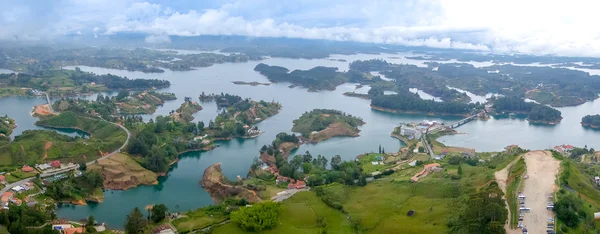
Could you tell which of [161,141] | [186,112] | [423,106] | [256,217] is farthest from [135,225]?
[423,106]

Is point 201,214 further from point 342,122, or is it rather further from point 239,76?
point 239,76

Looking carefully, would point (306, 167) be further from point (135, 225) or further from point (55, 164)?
point (55, 164)

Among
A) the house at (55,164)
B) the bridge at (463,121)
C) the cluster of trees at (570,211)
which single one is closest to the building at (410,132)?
the bridge at (463,121)

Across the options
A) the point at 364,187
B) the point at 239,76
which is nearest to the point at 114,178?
the point at 364,187

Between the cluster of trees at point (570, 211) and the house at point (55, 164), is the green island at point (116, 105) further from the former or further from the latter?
the cluster of trees at point (570, 211)

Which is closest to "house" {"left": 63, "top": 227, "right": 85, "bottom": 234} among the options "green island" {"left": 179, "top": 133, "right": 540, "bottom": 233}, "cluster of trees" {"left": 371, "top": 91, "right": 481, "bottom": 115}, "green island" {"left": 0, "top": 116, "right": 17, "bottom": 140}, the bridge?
"green island" {"left": 179, "top": 133, "right": 540, "bottom": 233}

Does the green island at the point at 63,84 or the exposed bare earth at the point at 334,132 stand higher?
the green island at the point at 63,84

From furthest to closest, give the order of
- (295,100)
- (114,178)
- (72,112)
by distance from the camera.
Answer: (295,100), (72,112), (114,178)
